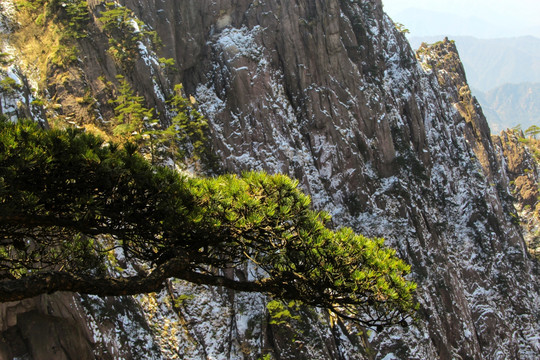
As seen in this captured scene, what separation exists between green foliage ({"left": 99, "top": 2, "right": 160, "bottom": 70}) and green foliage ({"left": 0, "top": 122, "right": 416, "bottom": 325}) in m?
22.1

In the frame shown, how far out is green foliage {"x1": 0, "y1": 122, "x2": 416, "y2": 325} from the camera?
5676 mm

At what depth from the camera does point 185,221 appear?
6066 millimetres

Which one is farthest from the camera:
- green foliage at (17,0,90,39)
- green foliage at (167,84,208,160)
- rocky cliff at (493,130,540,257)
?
rocky cliff at (493,130,540,257)

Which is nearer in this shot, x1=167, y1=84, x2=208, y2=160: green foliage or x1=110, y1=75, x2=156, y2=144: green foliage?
x1=110, y1=75, x2=156, y2=144: green foliage

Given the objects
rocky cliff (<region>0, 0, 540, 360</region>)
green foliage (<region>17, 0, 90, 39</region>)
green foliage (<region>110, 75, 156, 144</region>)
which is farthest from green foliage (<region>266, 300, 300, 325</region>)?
green foliage (<region>17, 0, 90, 39</region>)

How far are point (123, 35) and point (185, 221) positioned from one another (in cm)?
2441

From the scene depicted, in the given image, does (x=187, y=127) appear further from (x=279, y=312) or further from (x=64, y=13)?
(x=279, y=312)

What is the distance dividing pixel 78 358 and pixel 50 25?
19581 millimetres

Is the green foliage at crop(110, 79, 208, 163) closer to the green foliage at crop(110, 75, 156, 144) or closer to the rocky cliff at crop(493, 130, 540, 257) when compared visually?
the green foliage at crop(110, 75, 156, 144)

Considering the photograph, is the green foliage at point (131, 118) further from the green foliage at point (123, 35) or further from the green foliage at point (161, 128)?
the green foliage at point (123, 35)

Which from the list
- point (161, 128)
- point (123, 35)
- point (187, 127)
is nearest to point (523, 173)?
point (187, 127)

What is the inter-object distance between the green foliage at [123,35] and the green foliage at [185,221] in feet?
72.4

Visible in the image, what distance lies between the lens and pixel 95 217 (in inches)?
248

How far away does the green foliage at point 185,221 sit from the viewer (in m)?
5.68
